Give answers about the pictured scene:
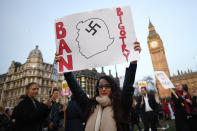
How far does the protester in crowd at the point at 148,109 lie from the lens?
561cm

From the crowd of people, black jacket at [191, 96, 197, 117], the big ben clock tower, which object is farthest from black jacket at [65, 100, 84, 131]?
the big ben clock tower

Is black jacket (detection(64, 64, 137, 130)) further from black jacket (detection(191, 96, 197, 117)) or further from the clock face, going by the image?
the clock face

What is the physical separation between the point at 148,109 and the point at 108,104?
4673 mm

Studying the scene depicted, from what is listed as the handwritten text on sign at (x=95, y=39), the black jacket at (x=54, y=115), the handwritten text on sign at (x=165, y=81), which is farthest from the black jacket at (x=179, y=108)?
the black jacket at (x=54, y=115)

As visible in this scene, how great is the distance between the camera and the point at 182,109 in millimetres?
4742

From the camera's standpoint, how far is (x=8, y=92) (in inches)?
2077

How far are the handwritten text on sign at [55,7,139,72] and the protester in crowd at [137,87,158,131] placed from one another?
14.6 feet

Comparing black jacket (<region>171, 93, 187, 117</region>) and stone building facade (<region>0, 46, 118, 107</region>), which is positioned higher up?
stone building facade (<region>0, 46, 118, 107</region>)

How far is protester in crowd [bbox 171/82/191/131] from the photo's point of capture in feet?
15.0

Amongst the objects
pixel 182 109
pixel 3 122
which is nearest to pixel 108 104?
pixel 182 109

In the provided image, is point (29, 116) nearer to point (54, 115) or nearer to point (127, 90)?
point (127, 90)

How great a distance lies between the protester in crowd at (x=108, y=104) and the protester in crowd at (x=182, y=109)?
3957 millimetres

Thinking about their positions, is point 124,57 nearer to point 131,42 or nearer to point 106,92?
point 131,42

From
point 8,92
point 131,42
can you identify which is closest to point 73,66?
point 131,42
